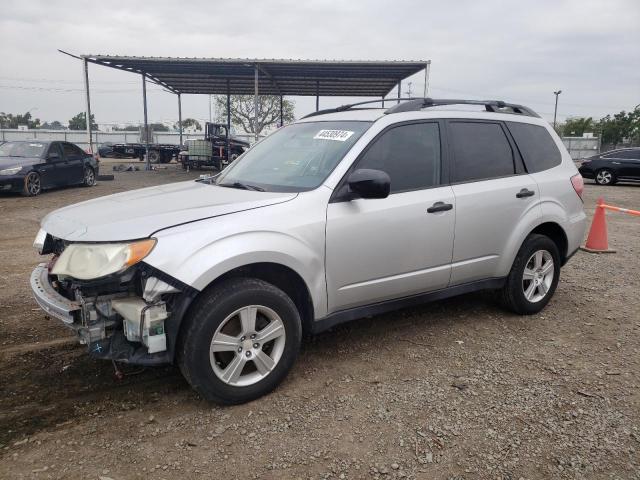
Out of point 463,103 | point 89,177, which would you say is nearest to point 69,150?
point 89,177

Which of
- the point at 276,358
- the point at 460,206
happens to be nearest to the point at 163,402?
the point at 276,358

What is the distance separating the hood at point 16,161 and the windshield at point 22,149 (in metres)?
0.26

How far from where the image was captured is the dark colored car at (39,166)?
12.3m

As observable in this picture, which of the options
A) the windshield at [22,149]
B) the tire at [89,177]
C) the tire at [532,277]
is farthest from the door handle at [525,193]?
the tire at [89,177]

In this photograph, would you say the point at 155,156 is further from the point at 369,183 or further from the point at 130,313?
the point at 130,313

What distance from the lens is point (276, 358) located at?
10.1 feet

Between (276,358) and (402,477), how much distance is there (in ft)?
3.39

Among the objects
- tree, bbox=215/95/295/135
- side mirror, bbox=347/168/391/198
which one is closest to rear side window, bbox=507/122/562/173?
side mirror, bbox=347/168/391/198

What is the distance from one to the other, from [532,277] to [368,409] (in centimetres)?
234

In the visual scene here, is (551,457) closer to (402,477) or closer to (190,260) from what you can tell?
(402,477)

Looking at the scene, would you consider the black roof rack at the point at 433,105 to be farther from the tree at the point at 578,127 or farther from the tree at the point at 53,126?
the tree at the point at 53,126

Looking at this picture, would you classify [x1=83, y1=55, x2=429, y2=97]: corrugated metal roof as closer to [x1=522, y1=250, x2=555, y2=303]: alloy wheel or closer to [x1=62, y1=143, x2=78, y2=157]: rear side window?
[x1=62, y1=143, x2=78, y2=157]: rear side window

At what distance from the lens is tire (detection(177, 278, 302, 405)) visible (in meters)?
2.75

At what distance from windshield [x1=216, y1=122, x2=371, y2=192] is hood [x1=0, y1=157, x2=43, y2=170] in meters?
10.9
